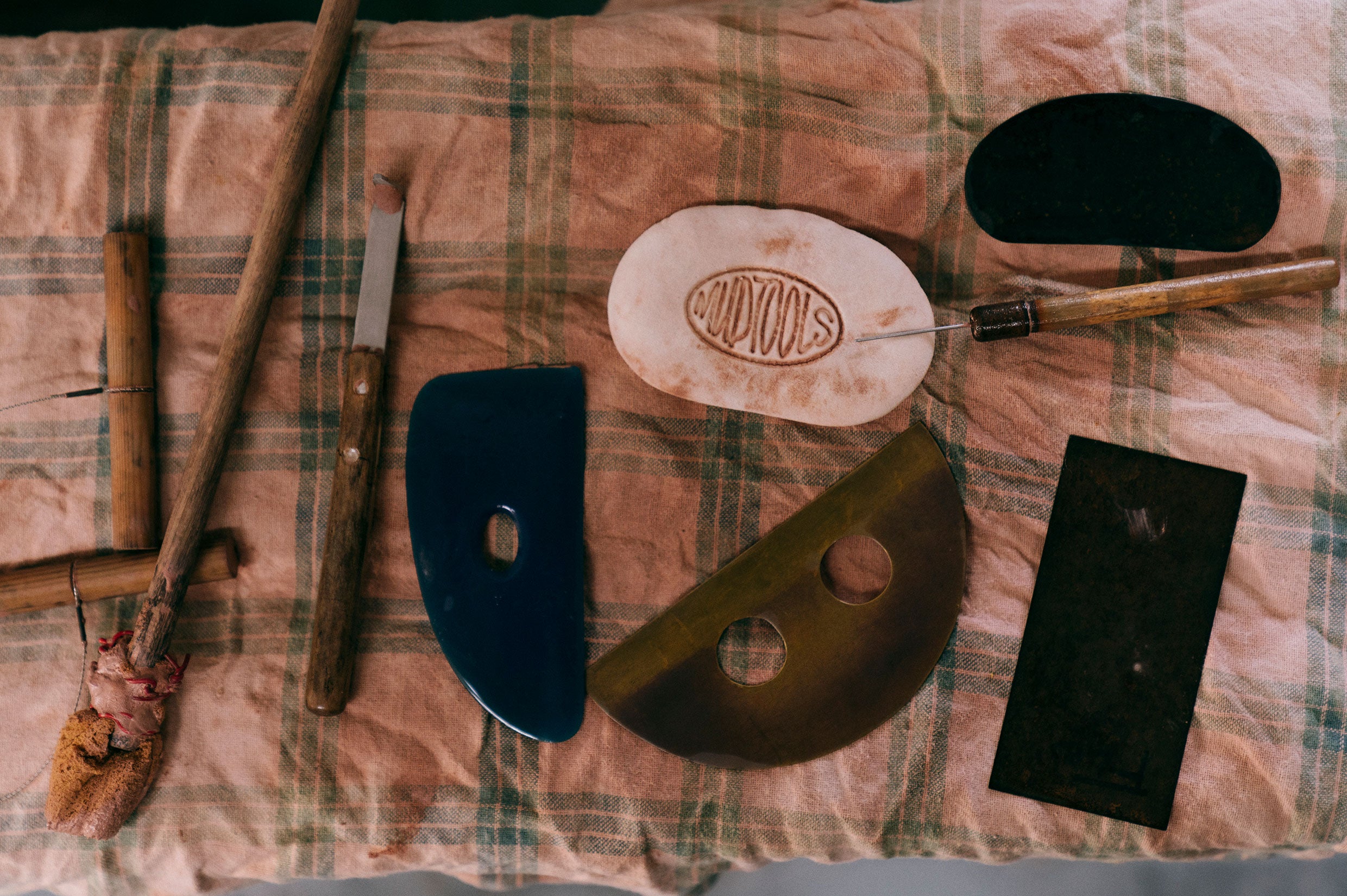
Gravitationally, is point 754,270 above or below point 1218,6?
below

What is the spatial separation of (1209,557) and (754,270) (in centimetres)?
54

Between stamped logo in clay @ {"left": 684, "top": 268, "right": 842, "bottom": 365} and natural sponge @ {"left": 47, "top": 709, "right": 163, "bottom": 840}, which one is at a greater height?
stamped logo in clay @ {"left": 684, "top": 268, "right": 842, "bottom": 365}

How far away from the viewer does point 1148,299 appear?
78cm

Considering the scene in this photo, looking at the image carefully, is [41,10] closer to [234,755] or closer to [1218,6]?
[234,755]

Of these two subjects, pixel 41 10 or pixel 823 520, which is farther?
pixel 41 10

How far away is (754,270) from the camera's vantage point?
0.81 m

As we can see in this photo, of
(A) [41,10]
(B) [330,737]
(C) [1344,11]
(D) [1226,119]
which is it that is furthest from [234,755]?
(C) [1344,11]

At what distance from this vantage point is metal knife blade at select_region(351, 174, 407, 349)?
788 mm

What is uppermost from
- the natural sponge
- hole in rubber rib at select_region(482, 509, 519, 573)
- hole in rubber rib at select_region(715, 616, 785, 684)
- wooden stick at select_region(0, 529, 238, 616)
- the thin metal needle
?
the thin metal needle

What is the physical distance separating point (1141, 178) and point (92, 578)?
43.7 inches

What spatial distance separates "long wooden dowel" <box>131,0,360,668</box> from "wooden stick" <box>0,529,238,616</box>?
0.02 metres

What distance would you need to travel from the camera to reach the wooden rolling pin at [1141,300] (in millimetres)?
763

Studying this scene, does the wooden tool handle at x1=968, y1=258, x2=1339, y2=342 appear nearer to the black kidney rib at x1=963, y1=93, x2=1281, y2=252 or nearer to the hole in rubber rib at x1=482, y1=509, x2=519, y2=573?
the black kidney rib at x1=963, y1=93, x2=1281, y2=252

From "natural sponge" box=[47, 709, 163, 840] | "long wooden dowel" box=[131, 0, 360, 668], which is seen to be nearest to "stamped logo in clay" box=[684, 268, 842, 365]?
"long wooden dowel" box=[131, 0, 360, 668]
